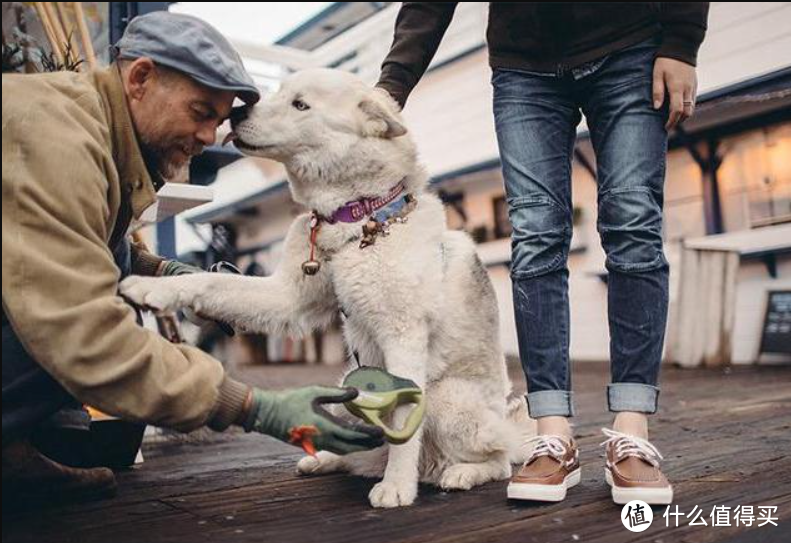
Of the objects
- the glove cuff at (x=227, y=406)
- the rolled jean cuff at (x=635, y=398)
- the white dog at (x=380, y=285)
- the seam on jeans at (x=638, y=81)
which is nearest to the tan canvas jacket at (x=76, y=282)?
the glove cuff at (x=227, y=406)

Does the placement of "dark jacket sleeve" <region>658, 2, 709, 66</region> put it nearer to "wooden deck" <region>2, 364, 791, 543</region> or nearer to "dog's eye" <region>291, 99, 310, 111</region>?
"dog's eye" <region>291, 99, 310, 111</region>

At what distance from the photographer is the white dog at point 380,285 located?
5.46ft

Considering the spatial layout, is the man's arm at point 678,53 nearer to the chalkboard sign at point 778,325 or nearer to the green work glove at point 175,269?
the green work glove at point 175,269

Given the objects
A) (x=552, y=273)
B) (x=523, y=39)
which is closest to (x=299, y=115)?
(x=523, y=39)

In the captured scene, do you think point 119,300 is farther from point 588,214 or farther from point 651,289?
point 588,214

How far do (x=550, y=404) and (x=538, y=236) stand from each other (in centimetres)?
39

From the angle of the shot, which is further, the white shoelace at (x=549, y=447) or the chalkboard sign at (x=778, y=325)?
the chalkboard sign at (x=778, y=325)

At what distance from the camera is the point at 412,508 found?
155 centimetres

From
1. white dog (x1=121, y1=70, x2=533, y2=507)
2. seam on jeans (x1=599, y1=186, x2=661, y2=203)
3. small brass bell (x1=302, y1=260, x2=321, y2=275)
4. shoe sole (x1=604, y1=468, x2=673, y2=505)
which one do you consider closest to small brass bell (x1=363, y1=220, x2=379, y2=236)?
white dog (x1=121, y1=70, x2=533, y2=507)

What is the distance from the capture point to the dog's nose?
172 centimetres

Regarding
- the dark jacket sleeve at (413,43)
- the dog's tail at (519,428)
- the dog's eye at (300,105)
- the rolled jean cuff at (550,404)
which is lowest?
the dog's tail at (519,428)

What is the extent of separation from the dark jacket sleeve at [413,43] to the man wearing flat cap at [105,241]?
542 mm

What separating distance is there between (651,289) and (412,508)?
721 mm

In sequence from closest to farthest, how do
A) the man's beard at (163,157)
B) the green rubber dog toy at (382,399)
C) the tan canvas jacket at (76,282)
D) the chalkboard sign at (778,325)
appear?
the tan canvas jacket at (76,282)
the green rubber dog toy at (382,399)
the man's beard at (163,157)
the chalkboard sign at (778,325)
